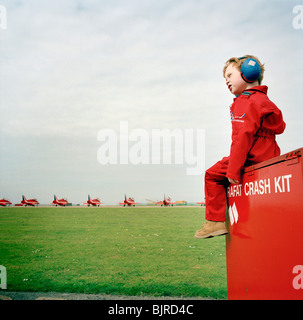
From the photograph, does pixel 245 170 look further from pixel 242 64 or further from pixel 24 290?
pixel 24 290

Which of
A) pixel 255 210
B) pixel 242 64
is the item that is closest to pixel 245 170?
pixel 255 210

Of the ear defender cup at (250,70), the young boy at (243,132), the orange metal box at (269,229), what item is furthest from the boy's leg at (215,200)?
the ear defender cup at (250,70)

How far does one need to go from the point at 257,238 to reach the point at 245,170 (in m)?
0.66

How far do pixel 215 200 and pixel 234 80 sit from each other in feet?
4.48

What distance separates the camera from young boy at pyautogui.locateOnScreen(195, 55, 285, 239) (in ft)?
9.57

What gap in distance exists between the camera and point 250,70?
10.5 ft

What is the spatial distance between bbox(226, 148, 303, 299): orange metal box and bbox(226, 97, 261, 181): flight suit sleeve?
107mm

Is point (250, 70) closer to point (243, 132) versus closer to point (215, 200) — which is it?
point (243, 132)

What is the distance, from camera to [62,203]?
6950 centimetres

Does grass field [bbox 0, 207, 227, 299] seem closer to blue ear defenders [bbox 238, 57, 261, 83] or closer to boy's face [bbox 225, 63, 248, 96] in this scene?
boy's face [bbox 225, 63, 248, 96]

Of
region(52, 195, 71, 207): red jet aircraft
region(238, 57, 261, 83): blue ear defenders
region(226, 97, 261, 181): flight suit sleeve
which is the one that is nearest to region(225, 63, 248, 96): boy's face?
region(238, 57, 261, 83): blue ear defenders

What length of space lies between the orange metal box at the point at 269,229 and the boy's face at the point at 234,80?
102 cm

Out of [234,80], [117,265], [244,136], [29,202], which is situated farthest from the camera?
[29,202]

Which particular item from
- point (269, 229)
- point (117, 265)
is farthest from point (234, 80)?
point (117, 265)
